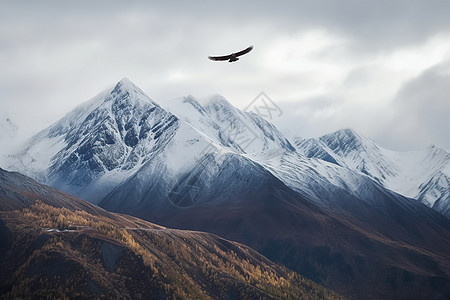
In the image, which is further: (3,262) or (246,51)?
(3,262)

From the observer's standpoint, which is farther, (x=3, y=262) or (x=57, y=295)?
(x=3, y=262)

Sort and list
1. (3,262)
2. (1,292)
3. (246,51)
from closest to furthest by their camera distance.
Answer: (246,51)
(1,292)
(3,262)

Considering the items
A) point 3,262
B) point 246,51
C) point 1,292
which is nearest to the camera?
point 246,51

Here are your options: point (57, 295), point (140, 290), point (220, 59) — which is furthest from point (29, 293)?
point (220, 59)

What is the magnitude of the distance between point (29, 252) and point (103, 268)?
23.5 metres

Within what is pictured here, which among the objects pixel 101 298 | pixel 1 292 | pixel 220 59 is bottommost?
pixel 1 292

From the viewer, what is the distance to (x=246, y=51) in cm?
9506

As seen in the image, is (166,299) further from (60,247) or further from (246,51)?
(246,51)

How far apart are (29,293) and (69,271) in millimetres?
14493

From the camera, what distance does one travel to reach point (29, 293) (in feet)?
581

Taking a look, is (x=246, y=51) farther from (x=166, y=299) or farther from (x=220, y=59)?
(x=166, y=299)

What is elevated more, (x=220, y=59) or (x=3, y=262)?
(x=220, y=59)

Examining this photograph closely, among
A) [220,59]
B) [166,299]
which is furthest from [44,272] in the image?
[220,59]

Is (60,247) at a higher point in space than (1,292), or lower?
higher
